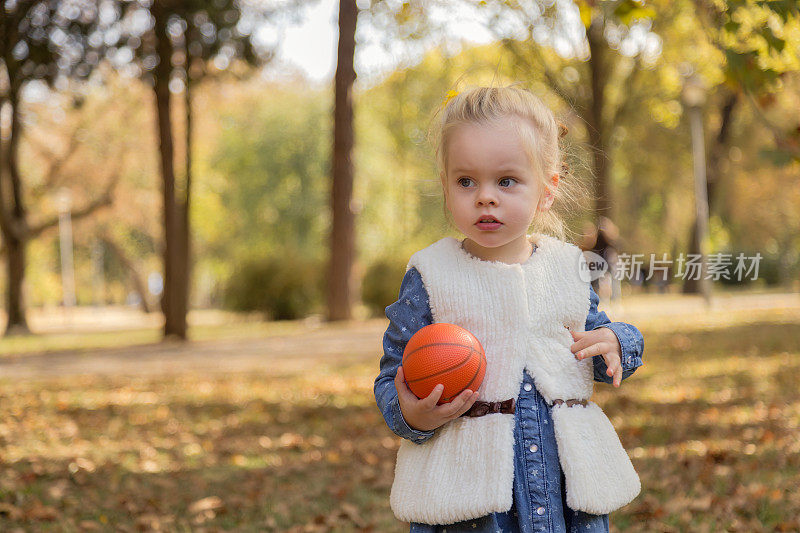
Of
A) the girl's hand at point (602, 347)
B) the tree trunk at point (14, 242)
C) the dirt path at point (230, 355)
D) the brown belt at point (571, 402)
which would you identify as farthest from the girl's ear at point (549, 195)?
the tree trunk at point (14, 242)

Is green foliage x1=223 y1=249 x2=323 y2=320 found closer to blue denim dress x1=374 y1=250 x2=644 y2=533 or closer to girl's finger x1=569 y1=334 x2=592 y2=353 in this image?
blue denim dress x1=374 y1=250 x2=644 y2=533

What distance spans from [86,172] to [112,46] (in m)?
14.4

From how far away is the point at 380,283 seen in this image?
23.4 m

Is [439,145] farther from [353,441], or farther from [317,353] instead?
[317,353]

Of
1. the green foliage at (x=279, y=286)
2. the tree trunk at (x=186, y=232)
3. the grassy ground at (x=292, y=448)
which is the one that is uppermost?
the tree trunk at (x=186, y=232)

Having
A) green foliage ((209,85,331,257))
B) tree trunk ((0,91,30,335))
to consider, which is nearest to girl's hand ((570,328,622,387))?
tree trunk ((0,91,30,335))

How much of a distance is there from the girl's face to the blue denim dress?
0.31 m

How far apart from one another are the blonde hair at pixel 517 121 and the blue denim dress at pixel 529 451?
0.46 m

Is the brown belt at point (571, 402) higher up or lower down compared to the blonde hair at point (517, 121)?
lower down

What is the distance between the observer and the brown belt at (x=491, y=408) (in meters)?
2.29

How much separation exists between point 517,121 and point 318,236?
35161 millimetres

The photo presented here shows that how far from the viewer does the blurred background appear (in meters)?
5.14

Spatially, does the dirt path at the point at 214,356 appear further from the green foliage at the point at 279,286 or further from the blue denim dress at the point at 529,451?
A: the blue denim dress at the point at 529,451

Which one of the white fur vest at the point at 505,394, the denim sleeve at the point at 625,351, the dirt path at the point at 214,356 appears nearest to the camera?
the white fur vest at the point at 505,394
